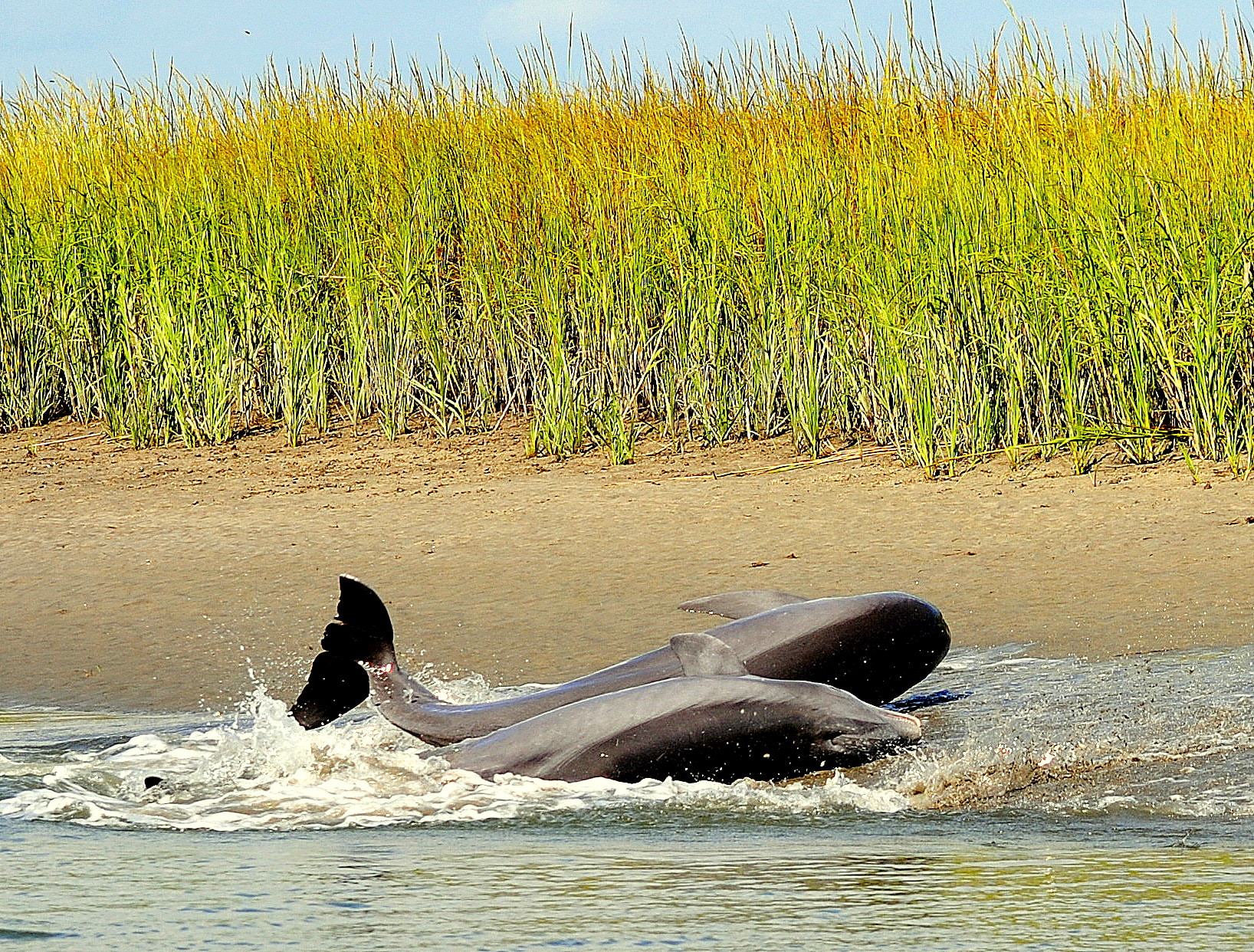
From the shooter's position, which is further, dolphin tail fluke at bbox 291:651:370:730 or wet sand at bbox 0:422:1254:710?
wet sand at bbox 0:422:1254:710

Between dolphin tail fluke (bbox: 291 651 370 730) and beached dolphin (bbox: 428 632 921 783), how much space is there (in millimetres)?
423

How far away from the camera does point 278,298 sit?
424 inches

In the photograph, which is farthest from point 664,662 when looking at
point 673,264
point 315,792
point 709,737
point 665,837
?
point 673,264

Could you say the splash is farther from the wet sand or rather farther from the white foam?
the wet sand

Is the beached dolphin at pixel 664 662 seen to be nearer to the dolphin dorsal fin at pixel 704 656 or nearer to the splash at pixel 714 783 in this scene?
the splash at pixel 714 783

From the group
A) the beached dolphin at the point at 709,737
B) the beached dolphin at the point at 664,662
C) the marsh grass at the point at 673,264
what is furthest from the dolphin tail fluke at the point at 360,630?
the marsh grass at the point at 673,264

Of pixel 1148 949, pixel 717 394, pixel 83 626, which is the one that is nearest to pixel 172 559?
pixel 83 626

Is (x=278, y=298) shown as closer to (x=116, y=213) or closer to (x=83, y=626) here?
(x=116, y=213)

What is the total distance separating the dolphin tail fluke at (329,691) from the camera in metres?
4.88

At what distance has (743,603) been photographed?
5.36 metres

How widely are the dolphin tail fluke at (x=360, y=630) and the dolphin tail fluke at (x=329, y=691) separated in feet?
0.20

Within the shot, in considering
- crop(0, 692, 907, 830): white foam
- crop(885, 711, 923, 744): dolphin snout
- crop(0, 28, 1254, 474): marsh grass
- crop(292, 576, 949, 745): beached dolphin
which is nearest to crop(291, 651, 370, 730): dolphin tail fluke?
crop(292, 576, 949, 745): beached dolphin

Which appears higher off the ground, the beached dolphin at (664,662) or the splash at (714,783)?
the beached dolphin at (664,662)

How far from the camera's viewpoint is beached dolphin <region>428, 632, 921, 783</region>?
14.8 feet
